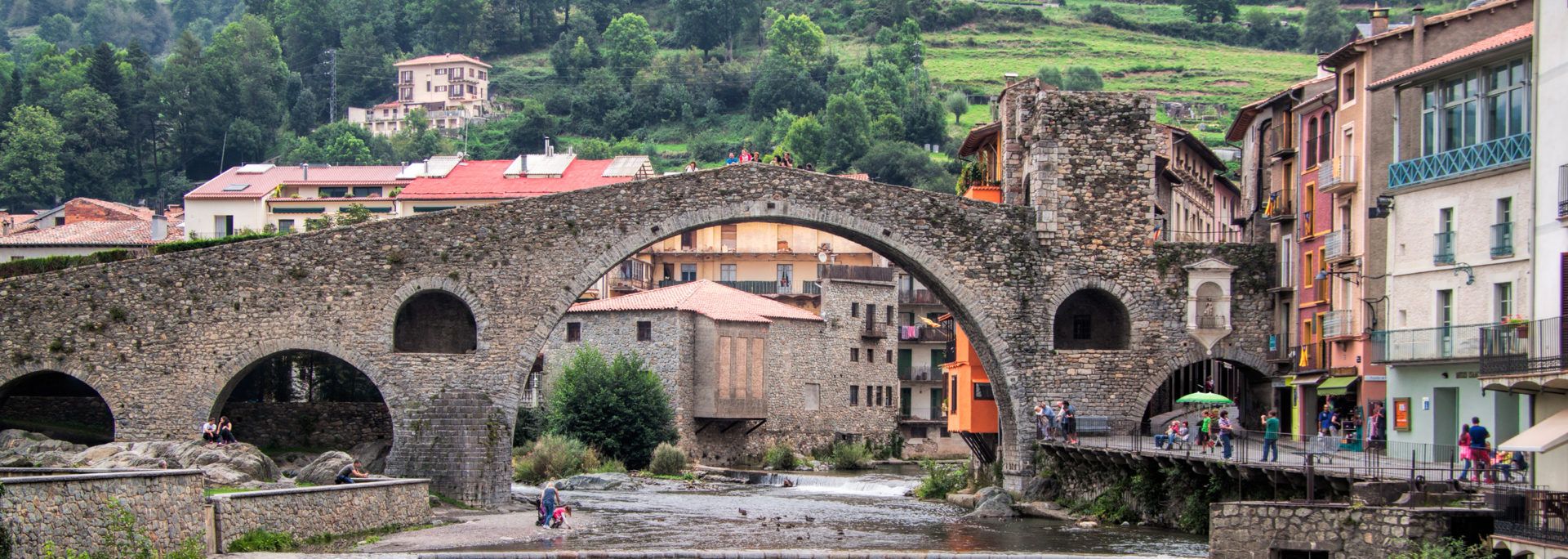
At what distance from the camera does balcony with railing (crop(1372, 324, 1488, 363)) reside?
31.3m

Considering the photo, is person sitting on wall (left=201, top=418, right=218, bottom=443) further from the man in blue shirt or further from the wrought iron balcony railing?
the man in blue shirt

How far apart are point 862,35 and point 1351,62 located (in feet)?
355

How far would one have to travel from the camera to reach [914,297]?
85.4 meters

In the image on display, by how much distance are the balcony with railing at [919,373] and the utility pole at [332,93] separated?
204 ft

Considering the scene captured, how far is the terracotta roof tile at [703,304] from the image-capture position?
67.1 meters

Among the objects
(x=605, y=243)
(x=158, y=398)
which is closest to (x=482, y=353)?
(x=605, y=243)

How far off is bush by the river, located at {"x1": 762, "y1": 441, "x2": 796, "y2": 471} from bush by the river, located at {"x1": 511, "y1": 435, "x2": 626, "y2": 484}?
1123 cm

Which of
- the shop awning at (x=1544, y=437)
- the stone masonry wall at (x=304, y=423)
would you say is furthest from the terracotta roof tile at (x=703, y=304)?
the shop awning at (x=1544, y=437)

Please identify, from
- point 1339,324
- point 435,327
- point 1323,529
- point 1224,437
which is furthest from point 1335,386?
point 435,327

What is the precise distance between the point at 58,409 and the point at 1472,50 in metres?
33.3

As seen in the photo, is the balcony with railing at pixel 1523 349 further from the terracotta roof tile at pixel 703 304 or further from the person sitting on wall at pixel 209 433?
the terracotta roof tile at pixel 703 304

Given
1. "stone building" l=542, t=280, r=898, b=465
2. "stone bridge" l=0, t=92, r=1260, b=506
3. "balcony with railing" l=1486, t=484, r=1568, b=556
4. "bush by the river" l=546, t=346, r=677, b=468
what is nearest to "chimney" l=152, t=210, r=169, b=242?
"stone building" l=542, t=280, r=898, b=465

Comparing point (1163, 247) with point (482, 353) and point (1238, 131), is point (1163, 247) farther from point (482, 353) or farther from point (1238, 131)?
point (482, 353)

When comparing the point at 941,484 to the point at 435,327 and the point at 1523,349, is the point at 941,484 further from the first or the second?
the point at 1523,349
